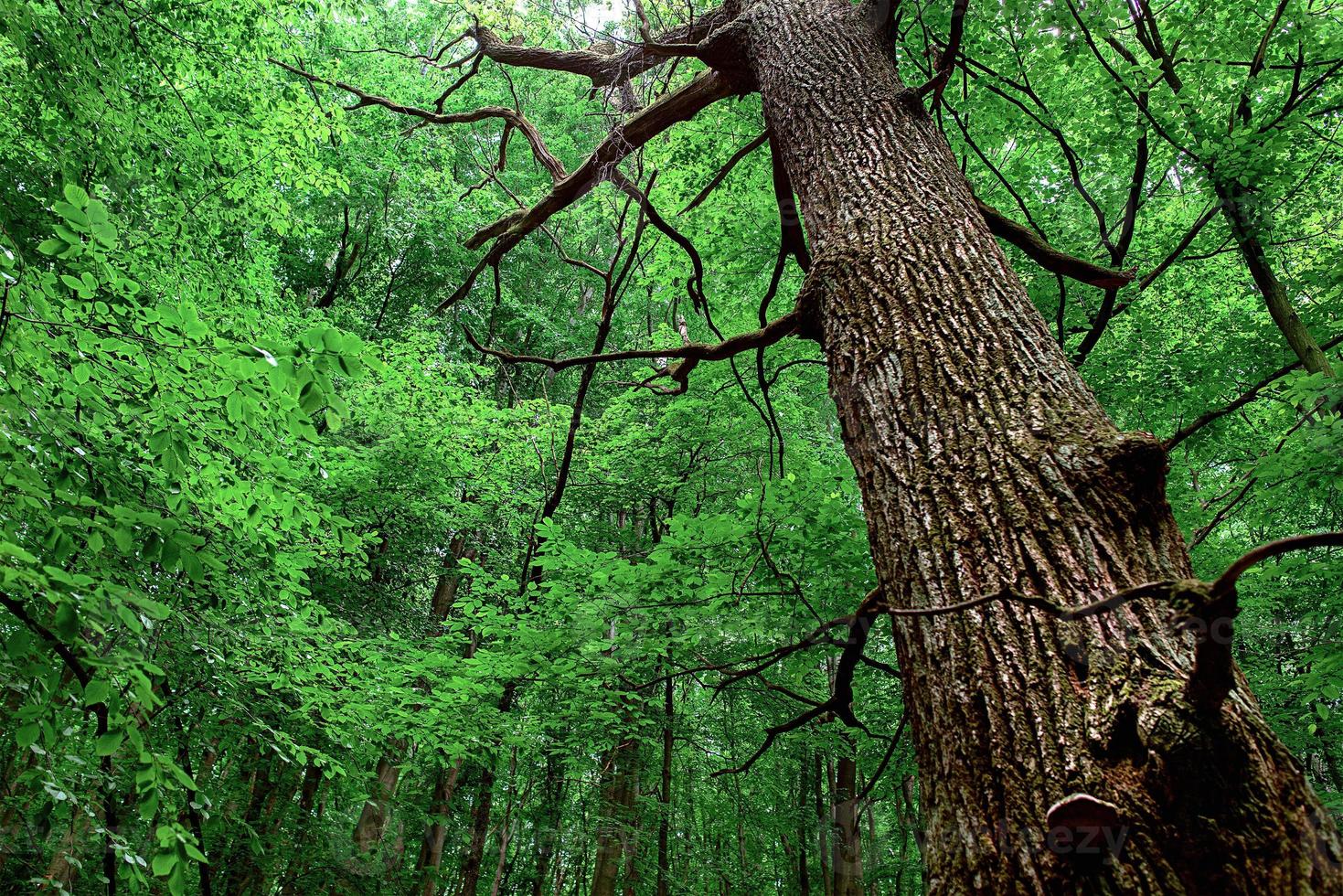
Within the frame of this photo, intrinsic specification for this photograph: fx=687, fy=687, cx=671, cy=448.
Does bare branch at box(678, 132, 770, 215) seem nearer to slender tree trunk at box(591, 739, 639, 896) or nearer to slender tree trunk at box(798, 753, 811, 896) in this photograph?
slender tree trunk at box(591, 739, 639, 896)

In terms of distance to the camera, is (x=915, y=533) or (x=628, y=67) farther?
(x=628, y=67)

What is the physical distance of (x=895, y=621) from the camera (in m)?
1.73

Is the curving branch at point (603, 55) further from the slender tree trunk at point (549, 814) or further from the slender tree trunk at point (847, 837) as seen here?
the slender tree trunk at point (847, 837)

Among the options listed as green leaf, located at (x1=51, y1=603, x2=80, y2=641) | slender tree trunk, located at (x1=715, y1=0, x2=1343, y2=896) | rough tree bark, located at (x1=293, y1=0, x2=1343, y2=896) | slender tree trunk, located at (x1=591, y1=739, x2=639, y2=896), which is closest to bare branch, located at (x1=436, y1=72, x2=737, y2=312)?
rough tree bark, located at (x1=293, y1=0, x2=1343, y2=896)

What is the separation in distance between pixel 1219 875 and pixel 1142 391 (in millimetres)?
6173

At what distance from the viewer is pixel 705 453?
8.51m

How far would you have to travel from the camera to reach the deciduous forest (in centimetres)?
137

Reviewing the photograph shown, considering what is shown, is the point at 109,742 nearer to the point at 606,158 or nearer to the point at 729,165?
the point at 606,158

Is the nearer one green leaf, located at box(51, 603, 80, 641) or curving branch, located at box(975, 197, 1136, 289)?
green leaf, located at box(51, 603, 80, 641)

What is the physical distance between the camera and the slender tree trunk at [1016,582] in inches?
39.4

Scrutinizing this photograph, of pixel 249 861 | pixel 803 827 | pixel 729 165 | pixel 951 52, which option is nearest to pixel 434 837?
pixel 249 861

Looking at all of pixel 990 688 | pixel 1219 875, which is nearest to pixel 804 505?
pixel 990 688

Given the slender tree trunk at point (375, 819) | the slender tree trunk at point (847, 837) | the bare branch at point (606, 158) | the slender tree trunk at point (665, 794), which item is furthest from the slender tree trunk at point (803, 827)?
the bare branch at point (606, 158)

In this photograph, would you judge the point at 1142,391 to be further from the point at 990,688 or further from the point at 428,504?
the point at 428,504
